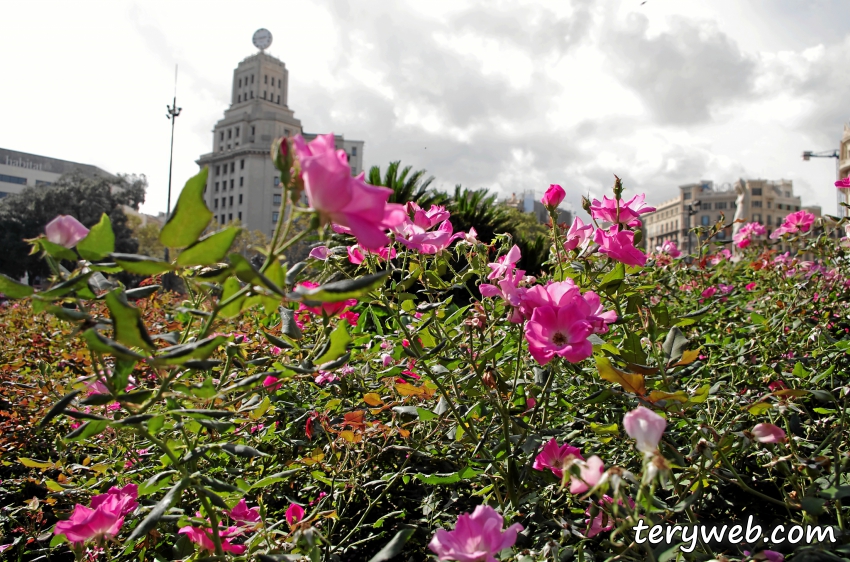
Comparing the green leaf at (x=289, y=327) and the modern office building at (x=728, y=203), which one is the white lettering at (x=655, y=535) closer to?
the green leaf at (x=289, y=327)

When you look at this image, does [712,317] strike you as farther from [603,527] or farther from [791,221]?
[603,527]

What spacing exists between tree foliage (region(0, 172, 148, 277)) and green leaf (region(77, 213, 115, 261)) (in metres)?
30.7

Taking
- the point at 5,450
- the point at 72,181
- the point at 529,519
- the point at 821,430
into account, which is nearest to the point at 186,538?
the point at 529,519

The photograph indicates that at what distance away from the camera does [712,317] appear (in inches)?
90.5

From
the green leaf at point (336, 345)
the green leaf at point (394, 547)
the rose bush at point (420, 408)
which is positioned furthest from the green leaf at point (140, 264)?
the green leaf at point (394, 547)

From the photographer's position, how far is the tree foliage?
92.3ft

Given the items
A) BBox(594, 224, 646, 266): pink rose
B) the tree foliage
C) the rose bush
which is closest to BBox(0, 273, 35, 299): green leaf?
the rose bush

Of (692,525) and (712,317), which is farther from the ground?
(712,317)

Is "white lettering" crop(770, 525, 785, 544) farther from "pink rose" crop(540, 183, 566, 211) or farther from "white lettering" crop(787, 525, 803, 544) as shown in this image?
"pink rose" crop(540, 183, 566, 211)

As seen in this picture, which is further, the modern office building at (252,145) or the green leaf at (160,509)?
the modern office building at (252,145)

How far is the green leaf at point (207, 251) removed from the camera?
0.60 meters

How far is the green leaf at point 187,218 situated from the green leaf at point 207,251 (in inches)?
0.5

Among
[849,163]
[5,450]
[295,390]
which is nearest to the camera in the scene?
[295,390]

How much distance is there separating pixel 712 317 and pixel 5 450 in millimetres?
2695
